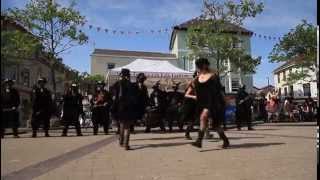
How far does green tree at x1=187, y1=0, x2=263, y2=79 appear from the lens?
3219 centimetres

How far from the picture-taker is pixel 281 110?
29.5 meters

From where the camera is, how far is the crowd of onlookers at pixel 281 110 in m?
27.4

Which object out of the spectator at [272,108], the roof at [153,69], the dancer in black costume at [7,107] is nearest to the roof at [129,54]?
the spectator at [272,108]

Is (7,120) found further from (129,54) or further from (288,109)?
(129,54)

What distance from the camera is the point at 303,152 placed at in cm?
755

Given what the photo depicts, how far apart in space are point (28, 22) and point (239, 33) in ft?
44.5

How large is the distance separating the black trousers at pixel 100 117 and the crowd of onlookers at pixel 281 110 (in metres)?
12.6

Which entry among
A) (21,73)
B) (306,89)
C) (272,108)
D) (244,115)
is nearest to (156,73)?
(272,108)

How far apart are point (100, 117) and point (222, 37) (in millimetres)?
19729

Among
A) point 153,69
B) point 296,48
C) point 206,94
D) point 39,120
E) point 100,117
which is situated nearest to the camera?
point 206,94

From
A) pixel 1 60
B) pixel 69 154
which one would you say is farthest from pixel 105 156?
pixel 1 60

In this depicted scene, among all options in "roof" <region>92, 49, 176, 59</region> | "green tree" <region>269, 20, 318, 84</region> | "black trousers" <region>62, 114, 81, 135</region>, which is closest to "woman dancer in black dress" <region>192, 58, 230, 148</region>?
"black trousers" <region>62, 114, 81, 135</region>

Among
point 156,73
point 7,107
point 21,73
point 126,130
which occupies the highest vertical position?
point 156,73

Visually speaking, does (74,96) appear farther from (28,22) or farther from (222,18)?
(222,18)
